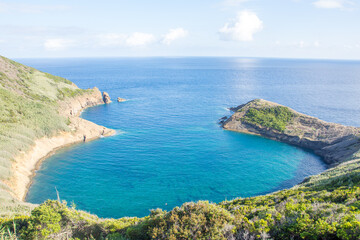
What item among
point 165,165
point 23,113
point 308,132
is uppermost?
point 23,113

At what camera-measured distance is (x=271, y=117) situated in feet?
256

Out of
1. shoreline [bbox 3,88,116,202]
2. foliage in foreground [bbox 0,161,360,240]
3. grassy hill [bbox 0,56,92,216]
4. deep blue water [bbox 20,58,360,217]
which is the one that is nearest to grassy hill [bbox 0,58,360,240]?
foliage in foreground [bbox 0,161,360,240]

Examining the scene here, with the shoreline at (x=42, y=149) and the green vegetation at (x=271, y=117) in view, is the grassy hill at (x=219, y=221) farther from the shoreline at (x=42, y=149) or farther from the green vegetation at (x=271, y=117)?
the green vegetation at (x=271, y=117)

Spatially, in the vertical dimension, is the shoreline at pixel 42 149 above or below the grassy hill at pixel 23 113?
below

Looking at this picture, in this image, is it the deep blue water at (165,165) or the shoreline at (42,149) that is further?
the shoreline at (42,149)

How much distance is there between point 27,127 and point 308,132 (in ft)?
244

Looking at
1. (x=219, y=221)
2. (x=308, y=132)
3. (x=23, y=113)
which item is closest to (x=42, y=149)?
(x=23, y=113)

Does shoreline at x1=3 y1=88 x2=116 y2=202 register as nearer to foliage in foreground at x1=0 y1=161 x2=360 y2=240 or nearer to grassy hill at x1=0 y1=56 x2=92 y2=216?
grassy hill at x1=0 y1=56 x2=92 y2=216

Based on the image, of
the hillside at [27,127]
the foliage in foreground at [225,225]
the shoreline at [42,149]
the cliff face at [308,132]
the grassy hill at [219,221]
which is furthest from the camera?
the cliff face at [308,132]

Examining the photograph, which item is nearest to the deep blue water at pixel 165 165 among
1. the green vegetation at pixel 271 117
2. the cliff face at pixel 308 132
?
the cliff face at pixel 308 132

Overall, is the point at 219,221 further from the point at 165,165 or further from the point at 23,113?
the point at 23,113

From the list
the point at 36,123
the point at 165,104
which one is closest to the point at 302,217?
the point at 36,123

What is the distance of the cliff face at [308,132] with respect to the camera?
57.8 metres

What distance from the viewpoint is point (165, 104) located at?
10781 cm
